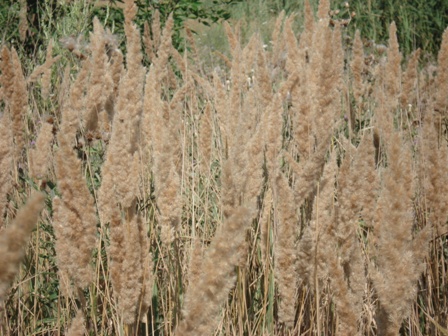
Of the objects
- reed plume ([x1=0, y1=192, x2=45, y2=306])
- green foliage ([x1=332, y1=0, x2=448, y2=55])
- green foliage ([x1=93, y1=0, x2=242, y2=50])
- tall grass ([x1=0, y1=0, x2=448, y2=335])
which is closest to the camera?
reed plume ([x1=0, y1=192, x2=45, y2=306])

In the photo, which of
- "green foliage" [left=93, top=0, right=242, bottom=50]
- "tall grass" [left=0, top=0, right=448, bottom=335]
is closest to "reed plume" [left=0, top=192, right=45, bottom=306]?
"tall grass" [left=0, top=0, right=448, bottom=335]

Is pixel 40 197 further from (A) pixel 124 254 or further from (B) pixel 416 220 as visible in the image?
(B) pixel 416 220

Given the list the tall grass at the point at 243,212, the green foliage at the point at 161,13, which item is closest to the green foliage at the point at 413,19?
the green foliage at the point at 161,13

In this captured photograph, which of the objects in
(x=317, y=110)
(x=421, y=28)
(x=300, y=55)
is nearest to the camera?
(x=317, y=110)

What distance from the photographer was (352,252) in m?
1.35

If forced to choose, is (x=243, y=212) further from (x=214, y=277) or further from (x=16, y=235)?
(x=16, y=235)

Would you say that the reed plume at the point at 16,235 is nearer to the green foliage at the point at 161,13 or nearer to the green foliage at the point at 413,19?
the green foliage at the point at 161,13

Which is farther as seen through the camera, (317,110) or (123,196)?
A: (317,110)

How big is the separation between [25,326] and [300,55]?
1.04m

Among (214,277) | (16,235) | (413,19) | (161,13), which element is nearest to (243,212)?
(214,277)

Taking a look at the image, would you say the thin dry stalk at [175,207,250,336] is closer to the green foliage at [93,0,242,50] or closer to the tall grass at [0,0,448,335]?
the tall grass at [0,0,448,335]

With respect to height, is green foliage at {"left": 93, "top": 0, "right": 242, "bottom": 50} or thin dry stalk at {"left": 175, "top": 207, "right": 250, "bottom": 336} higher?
green foliage at {"left": 93, "top": 0, "right": 242, "bottom": 50}

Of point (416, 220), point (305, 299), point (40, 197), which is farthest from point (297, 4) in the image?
point (40, 197)

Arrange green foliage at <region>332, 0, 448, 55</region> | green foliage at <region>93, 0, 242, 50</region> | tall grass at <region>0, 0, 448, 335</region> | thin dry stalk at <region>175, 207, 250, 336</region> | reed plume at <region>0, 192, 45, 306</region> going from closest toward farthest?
1. reed plume at <region>0, 192, 45, 306</region>
2. thin dry stalk at <region>175, 207, 250, 336</region>
3. tall grass at <region>0, 0, 448, 335</region>
4. green foliage at <region>93, 0, 242, 50</region>
5. green foliage at <region>332, 0, 448, 55</region>
